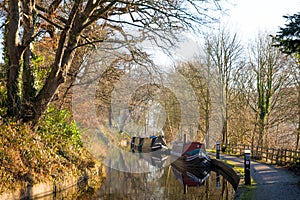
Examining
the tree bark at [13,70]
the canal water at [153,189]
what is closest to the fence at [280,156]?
the canal water at [153,189]

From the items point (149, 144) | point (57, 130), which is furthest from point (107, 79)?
point (149, 144)

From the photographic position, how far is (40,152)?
9.85m

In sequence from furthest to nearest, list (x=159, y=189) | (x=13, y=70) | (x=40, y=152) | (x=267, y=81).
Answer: (x=267, y=81) → (x=159, y=189) → (x=13, y=70) → (x=40, y=152)

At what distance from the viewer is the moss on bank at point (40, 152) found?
8.43 meters

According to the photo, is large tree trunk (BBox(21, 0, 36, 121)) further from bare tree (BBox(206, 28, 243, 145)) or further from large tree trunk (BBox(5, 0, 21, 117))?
bare tree (BBox(206, 28, 243, 145))

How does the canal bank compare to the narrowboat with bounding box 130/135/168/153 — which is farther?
the narrowboat with bounding box 130/135/168/153

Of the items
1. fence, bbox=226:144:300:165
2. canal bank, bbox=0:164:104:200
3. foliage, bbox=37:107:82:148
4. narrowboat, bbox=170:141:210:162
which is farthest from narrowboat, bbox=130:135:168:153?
canal bank, bbox=0:164:104:200

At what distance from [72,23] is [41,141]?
375 centimetres

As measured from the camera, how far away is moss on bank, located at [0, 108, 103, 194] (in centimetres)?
843

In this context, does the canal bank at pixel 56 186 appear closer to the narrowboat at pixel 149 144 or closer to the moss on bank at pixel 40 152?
the moss on bank at pixel 40 152

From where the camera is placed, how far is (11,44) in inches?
398

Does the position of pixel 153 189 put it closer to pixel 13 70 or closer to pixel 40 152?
pixel 40 152

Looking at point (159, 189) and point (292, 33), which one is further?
point (159, 189)

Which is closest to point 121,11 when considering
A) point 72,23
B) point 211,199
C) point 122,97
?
point 72,23
